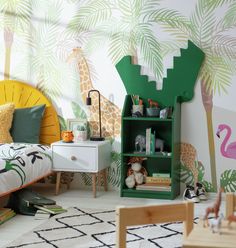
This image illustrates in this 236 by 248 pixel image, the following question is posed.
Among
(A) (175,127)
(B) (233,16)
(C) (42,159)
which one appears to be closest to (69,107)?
(C) (42,159)

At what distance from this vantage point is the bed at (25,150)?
3848mm

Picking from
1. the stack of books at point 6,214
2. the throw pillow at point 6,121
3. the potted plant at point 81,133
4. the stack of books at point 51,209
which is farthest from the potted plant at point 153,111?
the stack of books at point 6,214

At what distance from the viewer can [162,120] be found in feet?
14.4

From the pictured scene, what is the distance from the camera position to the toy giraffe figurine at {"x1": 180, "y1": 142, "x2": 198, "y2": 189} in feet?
15.0

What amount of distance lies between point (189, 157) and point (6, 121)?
1.68 m

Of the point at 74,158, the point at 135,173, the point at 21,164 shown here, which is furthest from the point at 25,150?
the point at 135,173

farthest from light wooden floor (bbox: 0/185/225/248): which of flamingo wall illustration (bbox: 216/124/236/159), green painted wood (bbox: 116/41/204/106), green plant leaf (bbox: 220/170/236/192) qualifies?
green painted wood (bbox: 116/41/204/106)

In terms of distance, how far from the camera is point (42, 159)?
14.4 ft

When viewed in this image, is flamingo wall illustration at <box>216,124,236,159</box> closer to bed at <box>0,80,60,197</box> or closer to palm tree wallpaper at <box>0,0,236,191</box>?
palm tree wallpaper at <box>0,0,236,191</box>

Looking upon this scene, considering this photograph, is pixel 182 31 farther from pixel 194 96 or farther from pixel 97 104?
pixel 97 104

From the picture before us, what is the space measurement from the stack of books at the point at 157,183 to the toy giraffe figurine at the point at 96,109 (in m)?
0.53

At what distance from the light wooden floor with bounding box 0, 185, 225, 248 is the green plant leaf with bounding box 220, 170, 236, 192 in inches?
5.7

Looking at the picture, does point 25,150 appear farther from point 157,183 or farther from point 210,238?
point 210,238

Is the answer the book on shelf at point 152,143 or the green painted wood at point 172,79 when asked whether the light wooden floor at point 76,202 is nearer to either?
the book on shelf at point 152,143
